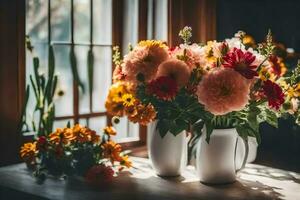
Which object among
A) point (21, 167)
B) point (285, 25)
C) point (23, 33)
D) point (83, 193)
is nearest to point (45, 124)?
point (21, 167)

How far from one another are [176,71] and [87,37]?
31.5 inches

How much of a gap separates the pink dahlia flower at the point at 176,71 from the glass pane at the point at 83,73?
0.72 metres

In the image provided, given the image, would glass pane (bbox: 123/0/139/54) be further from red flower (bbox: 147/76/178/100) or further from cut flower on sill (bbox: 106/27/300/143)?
red flower (bbox: 147/76/178/100)

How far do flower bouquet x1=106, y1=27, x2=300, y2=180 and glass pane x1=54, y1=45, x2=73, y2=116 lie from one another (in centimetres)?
51

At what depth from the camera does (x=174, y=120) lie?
5.04 ft

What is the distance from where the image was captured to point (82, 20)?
2121mm

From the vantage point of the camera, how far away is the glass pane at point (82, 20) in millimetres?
2104

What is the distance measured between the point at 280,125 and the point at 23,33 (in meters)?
1.38

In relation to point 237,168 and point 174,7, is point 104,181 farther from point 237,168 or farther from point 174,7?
point 174,7

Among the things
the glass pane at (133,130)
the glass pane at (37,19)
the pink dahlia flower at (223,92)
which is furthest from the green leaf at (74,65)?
the pink dahlia flower at (223,92)

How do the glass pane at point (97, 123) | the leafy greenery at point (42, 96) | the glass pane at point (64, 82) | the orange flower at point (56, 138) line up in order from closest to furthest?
the orange flower at point (56, 138) → the leafy greenery at point (42, 96) → the glass pane at point (64, 82) → the glass pane at point (97, 123)

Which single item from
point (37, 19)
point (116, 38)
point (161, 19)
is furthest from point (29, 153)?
point (161, 19)

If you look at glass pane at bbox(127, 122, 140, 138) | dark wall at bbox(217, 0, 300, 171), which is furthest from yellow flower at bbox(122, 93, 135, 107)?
dark wall at bbox(217, 0, 300, 171)

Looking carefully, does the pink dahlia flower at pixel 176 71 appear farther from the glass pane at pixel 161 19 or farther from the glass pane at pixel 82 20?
the glass pane at pixel 161 19
